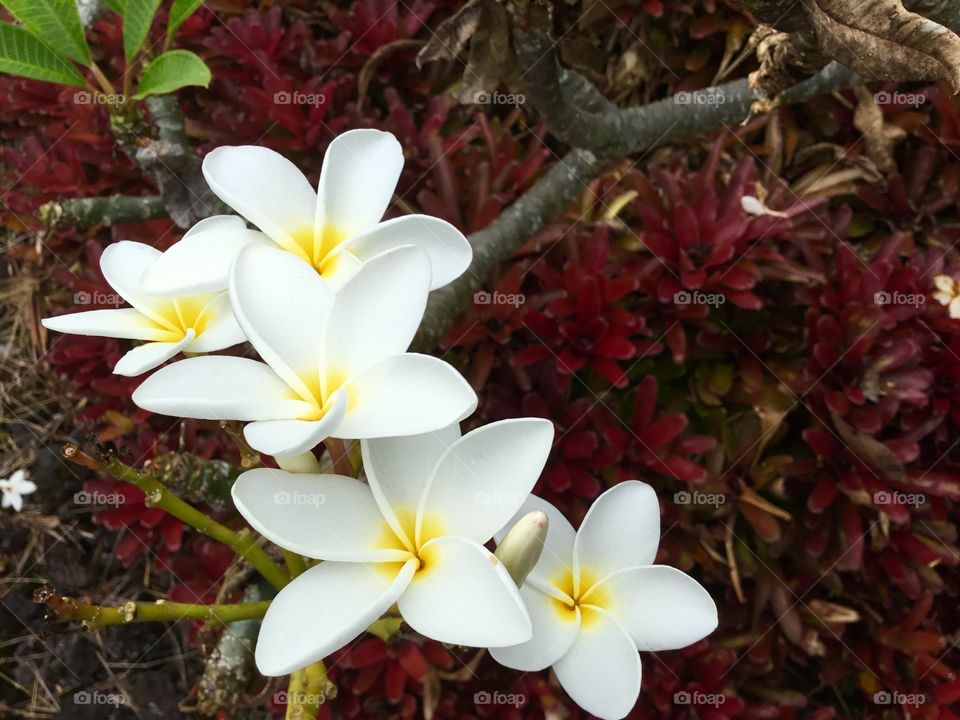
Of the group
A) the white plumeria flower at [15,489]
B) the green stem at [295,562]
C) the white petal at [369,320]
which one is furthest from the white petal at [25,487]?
the white petal at [369,320]

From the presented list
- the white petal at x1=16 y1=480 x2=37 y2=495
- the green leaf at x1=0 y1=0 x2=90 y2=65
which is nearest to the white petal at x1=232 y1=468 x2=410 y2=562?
the green leaf at x1=0 y1=0 x2=90 y2=65

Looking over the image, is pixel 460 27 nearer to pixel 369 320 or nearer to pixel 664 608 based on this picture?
pixel 369 320

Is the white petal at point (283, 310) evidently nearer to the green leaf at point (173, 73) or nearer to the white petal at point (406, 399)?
the white petal at point (406, 399)

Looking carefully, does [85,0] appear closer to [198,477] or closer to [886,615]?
[198,477]

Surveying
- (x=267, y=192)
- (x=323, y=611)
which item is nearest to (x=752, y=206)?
(x=267, y=192)

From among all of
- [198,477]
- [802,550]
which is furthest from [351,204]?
[802,550]
